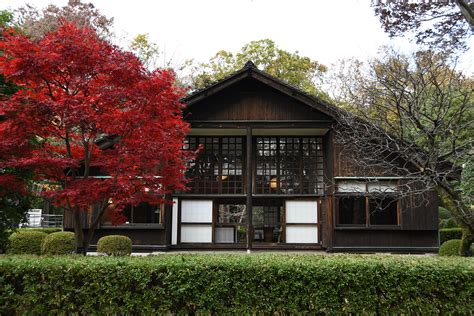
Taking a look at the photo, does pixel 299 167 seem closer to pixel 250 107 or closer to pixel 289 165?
pixel 289 165

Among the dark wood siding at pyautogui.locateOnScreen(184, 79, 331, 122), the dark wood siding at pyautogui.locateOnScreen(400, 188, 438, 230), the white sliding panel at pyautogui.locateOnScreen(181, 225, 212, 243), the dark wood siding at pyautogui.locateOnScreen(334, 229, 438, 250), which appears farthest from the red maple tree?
the dark wood siding at pyautogui.locateOnScreen(400, 188, 438, 230)

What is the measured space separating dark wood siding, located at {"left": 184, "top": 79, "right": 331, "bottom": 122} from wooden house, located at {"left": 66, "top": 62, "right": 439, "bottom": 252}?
3cm

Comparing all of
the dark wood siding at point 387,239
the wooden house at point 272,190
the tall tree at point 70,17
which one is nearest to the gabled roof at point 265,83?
the wooden house at point 272,190

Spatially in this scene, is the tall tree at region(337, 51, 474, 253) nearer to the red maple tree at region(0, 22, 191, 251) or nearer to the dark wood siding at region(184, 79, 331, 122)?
the dark wood siding at region(184, 79, 331, 122)

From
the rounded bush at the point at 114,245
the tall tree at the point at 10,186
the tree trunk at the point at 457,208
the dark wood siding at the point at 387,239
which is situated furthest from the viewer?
the dark wood siding at the point at 387,239

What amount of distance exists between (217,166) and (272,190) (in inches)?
87.2

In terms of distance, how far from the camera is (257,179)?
47.2 ft

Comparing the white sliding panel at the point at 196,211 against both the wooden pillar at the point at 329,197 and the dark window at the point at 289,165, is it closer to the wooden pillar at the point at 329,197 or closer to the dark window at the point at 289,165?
the dark window at the point at 289,165

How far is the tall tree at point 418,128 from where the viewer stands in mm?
7660

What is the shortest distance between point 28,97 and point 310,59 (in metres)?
23.0

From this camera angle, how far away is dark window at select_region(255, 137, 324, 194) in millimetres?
14266

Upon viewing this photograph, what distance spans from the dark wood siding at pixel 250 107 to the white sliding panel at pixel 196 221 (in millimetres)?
3112

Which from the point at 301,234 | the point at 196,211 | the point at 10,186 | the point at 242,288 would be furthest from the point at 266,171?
the point at 242,288

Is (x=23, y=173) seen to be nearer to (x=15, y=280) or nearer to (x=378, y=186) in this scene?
(x=15, y=280)
